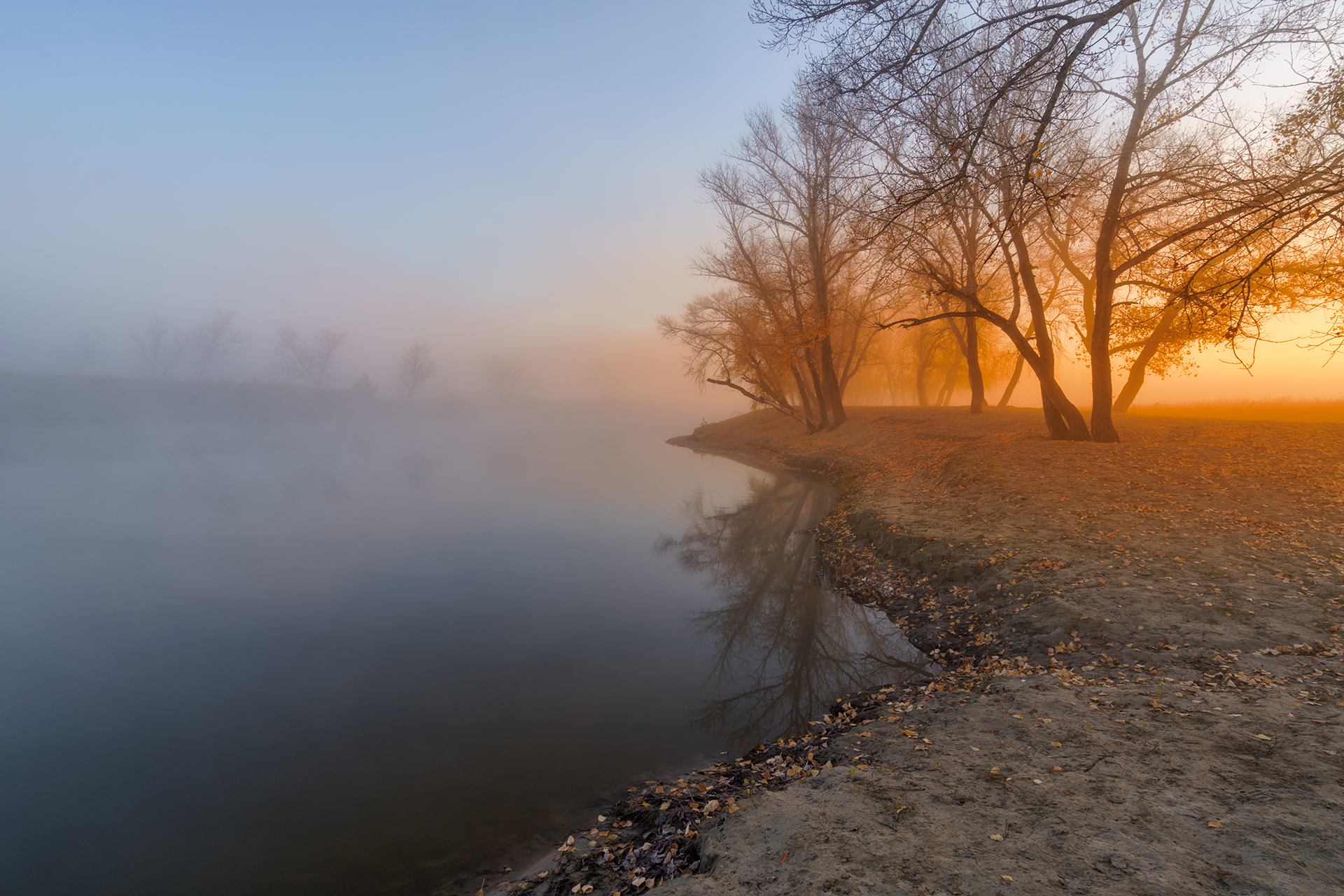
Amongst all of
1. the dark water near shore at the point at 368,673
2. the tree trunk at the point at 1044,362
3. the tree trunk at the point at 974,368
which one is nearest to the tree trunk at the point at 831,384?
the tree trunk at the point at 974,368

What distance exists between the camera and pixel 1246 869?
11.5ft

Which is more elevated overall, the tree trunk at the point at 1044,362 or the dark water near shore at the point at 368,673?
the tree trunk at the point at 1044,362

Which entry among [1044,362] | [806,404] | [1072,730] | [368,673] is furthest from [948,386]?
[368,673]

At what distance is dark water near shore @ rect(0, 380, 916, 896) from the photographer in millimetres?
5641

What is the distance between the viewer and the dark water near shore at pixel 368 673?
18.5 feet

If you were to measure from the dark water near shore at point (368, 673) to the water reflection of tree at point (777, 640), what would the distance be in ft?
0.19

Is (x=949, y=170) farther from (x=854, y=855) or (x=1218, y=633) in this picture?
(x=854, y=855)

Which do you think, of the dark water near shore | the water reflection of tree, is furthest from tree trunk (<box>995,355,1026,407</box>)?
the water reflection of tree

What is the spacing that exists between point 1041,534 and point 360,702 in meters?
11.7

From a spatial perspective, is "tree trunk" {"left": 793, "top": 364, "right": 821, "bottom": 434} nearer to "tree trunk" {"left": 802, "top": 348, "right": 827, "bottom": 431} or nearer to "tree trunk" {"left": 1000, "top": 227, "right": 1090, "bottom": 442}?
"tree trunk" {"left": 802, "top": 348, "right": 827, "bottom": 431}

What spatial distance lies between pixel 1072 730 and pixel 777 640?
16.9 ft

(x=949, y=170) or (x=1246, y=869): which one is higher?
(x=949, y=170)

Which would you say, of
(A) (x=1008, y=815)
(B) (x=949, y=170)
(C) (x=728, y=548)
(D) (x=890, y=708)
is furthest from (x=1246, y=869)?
(C) (x=728, y=548)

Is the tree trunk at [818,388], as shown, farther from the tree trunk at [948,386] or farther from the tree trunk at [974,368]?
the tree trunk at [948,386]
